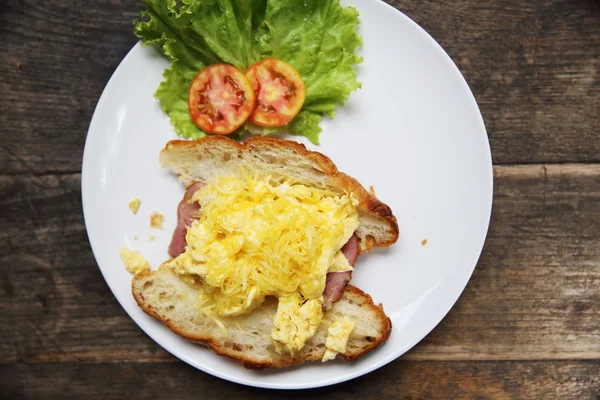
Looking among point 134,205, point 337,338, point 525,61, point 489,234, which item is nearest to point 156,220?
point 134,205

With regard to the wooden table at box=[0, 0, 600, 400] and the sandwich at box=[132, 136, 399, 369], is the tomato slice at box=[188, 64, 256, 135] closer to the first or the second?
the sandwich at box=[132, 136, 399, 369]

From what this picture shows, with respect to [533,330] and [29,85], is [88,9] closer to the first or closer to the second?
[29,85]

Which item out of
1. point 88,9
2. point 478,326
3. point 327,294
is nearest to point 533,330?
point 478,326

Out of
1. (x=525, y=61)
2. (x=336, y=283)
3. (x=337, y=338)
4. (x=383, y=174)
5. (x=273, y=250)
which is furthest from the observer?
(x=525, y=61)

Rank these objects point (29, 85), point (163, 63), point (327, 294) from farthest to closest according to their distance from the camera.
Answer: point (29, 85) < point (163, 63) < point (327, 294)

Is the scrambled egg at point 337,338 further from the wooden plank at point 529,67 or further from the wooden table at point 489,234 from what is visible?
the wooden plank at point 529,67

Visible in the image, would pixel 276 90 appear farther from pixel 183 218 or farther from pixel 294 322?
pixel 294 322

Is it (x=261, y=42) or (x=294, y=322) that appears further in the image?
(x=261, y=42)
